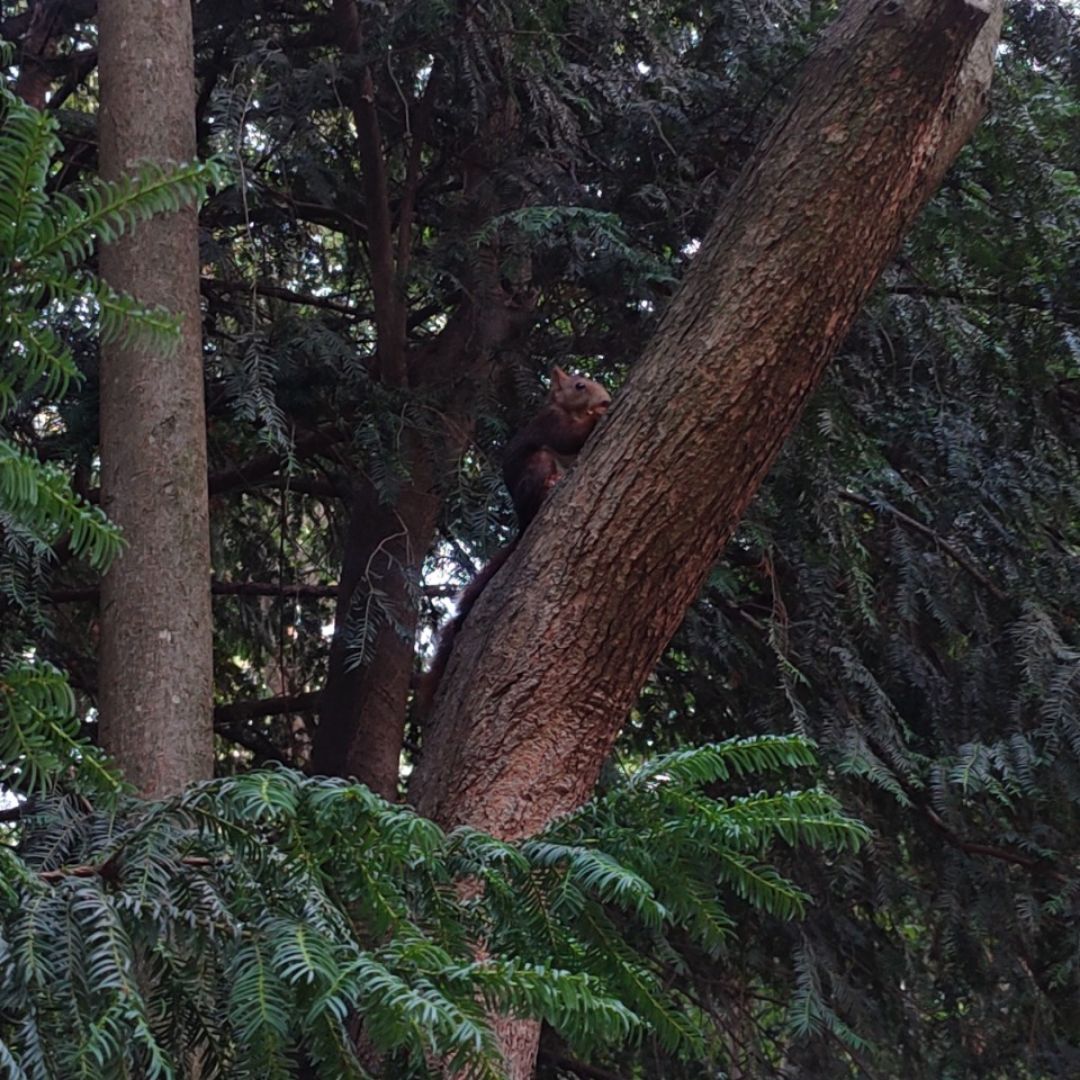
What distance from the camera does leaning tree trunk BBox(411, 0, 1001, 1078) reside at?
2566 millimetres

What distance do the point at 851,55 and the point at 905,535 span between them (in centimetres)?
160

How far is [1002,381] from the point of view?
3.96 meters

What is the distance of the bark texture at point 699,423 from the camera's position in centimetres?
257

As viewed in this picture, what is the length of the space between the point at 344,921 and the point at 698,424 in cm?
142

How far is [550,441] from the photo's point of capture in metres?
4.60

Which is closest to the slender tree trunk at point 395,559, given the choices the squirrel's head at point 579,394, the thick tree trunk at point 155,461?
the squirrel's head at point 579,394

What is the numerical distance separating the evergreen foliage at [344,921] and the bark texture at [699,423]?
3.00 ft

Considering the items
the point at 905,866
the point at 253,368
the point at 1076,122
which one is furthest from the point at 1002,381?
the point at 253,368

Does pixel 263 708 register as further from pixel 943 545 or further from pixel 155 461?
pixel 943 545

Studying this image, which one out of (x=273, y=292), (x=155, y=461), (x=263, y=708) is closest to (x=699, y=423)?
(x=155, y=461)

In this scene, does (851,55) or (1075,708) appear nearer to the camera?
(851,55)

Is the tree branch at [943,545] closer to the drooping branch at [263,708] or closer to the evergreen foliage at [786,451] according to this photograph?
the evergreen foliage at [786,451]

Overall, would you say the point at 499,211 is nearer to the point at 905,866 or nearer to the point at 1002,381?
the point at 1002,381

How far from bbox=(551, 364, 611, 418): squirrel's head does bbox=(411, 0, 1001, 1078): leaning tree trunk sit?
162 centimetres
